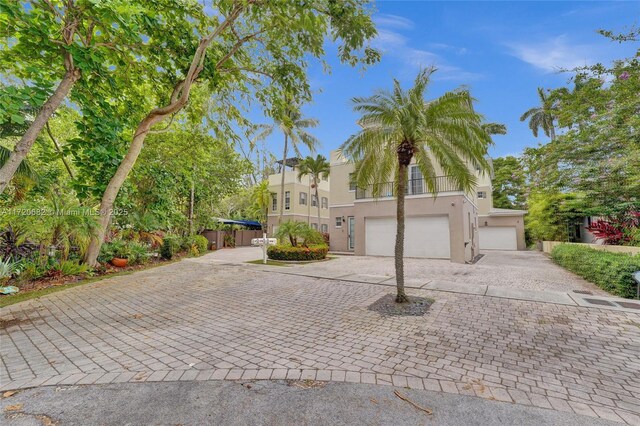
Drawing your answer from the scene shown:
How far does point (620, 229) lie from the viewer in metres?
12.1

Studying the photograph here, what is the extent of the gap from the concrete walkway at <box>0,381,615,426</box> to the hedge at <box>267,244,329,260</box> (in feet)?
37.0

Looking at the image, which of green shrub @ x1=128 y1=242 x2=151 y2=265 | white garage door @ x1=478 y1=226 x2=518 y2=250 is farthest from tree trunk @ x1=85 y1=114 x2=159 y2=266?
white garage door @ x1=478 y1=226 x2=518 y2=250

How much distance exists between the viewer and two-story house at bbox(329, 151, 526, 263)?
14.5 meters

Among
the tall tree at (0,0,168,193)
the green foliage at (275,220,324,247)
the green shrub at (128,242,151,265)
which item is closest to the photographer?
the tall tree at (0,0,168,193)

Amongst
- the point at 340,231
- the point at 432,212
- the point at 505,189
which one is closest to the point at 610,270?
the point at 432,212

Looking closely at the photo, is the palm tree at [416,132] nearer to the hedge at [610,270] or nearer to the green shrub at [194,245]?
the hedge at [610,270]

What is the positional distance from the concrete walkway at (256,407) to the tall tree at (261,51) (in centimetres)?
692

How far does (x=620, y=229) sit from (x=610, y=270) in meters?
6.98

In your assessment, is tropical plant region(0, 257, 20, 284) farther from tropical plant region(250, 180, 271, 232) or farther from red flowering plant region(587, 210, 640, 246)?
red flowering plant region(587, 210, 640, 246)

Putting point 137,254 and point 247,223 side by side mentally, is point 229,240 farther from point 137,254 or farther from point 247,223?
point 137,254

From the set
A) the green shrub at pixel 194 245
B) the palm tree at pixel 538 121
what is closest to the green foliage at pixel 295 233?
the green shrub at pixel 194 245

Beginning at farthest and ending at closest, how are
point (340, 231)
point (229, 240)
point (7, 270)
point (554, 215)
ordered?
point (229, 240) < point (340, 231) < point (554, 215) < point (7, 270)

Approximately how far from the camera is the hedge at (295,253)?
1429cm

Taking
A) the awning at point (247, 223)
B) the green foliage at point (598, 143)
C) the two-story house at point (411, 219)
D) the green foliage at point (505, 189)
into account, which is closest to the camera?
the green foliage at point (598, 143)
